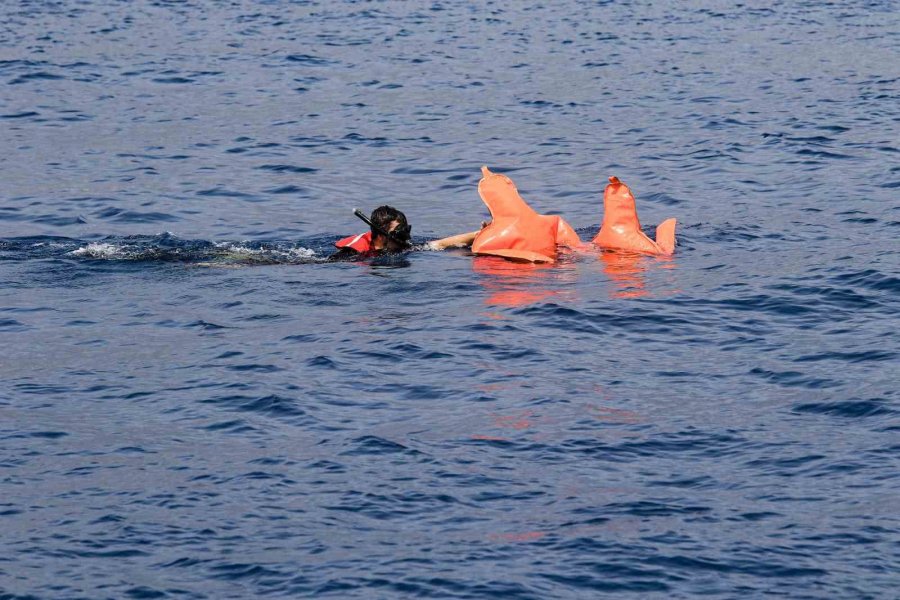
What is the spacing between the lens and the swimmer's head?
47.2ft

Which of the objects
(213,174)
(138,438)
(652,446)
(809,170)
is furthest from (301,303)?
(809,170)

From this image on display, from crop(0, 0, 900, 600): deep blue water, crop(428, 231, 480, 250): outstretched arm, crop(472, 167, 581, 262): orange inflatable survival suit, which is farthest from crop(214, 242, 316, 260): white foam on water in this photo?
crop(472, 167, 581, 262): orange inflatable survival suit

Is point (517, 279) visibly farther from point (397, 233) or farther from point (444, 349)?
point (444, 349)

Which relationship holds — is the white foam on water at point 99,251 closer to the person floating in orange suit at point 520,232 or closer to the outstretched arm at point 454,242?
the person floating in orange suit at point 520,232

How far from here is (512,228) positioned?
14000 millimetres

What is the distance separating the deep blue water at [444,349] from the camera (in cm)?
773

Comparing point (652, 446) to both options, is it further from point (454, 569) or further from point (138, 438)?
point (138, 438)

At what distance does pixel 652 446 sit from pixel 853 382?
2179 millimetres

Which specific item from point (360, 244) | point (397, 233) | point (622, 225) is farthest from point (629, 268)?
point (360, 244)

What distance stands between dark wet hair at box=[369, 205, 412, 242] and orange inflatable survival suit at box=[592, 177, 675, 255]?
220cm

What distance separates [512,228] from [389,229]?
1391 mm

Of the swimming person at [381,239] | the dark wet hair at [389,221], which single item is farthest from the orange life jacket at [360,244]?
the dark wet hair at [389,221]

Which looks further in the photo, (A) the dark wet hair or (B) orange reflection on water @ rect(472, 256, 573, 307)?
(A) the dark wet hair

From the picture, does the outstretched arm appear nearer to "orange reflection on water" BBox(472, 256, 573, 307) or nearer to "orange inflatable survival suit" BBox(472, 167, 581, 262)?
"orange reflection on water" BBox(472, 256, 573, 307)
